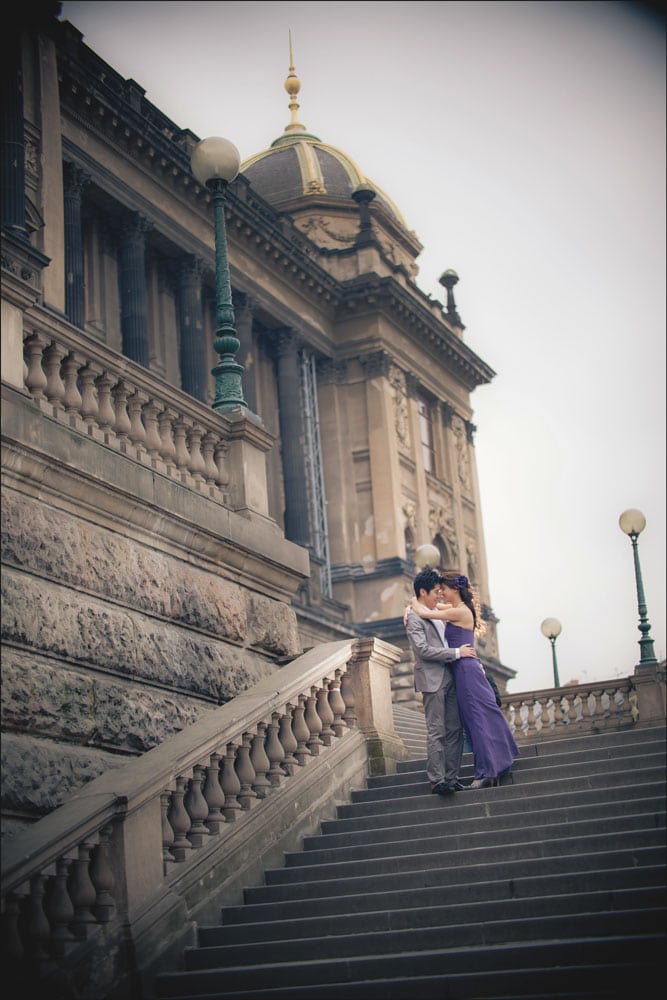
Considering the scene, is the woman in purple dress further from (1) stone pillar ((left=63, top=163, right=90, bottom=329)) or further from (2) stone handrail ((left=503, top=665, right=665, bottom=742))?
(1) stone pillar ((left=63, top=163, right=90, bottom=329))

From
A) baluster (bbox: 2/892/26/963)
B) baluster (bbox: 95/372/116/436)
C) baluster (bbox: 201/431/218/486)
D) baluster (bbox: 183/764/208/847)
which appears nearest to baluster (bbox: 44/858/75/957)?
baluster (bbox: 2/892/26/963)

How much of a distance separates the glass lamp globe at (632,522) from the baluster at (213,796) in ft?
57.3

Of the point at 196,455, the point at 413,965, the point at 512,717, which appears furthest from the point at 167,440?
the point at 512,717

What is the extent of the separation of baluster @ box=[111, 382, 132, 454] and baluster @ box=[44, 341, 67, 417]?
76cm

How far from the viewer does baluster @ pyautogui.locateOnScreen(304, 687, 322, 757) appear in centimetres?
1130

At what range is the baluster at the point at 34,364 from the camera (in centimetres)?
992

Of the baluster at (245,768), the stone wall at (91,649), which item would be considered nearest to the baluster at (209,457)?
the stone wall at (91,649)

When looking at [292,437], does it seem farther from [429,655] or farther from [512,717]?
[429,655]

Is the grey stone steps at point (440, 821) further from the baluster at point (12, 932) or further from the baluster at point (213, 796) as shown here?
the baluster at point (12, 932)

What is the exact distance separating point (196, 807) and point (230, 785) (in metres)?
0.49

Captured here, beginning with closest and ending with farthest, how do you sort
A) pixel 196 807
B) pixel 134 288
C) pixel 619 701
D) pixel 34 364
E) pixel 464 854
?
pixel 196 807
pixel 464 854
pixel 34 364
pixel 619 701
pixel 134 288

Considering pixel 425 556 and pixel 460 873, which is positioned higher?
pixel 425 556

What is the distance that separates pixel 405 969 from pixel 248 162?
4156cm

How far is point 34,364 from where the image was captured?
9.95 meters
